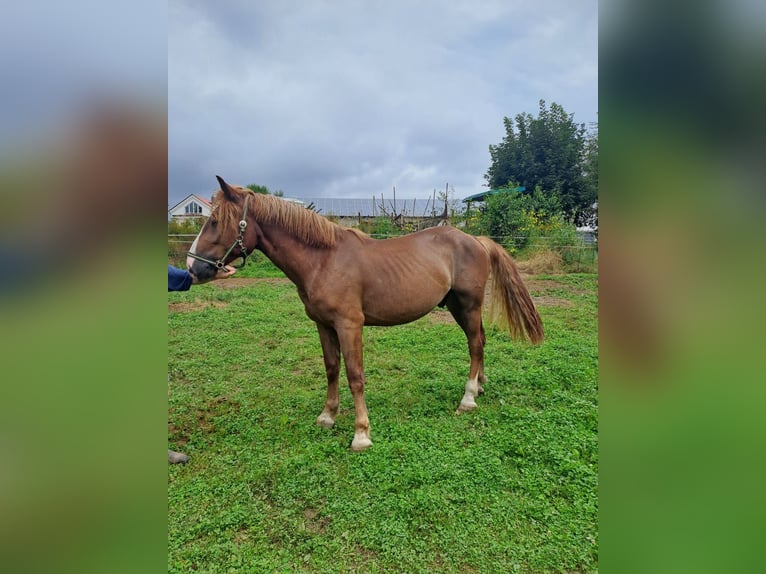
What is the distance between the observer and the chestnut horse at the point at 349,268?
2873 mm

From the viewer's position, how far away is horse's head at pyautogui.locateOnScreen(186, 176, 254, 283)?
2.82 meters

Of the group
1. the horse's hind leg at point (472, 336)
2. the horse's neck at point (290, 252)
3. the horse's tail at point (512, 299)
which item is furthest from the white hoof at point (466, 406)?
the horse's neck at point (290, 252)

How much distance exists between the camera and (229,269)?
9.89 feet

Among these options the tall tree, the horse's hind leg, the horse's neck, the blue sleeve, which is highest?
the tall tree

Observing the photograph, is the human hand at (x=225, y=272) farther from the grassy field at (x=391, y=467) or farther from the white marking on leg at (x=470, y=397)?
the white marking on leg at (x=470, y=397)

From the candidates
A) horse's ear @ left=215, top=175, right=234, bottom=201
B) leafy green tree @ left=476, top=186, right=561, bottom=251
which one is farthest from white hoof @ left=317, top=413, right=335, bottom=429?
leafy green tree @ left=476, top=186, right=561, bottom=251

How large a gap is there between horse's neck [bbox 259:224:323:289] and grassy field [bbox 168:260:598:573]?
1.40 m

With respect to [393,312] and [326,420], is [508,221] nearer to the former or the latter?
[393,312]

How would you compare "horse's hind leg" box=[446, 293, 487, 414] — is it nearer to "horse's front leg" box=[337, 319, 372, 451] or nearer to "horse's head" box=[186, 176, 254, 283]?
"horse's front leg" box=[337, 319, 372, 451]
